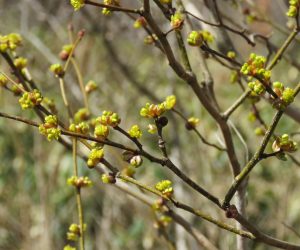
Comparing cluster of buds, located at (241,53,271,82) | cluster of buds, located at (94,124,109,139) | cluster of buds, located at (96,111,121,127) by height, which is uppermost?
cluster of buds, located at (241,53,271,82)

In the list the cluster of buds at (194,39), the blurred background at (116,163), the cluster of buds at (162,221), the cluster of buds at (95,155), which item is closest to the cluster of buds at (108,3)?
the cluster of buds at (194,39)

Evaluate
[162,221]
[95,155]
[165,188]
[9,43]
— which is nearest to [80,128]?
[95,155]

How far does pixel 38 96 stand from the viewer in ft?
3.88

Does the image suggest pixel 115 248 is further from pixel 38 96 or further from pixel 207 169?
pixel 38 96

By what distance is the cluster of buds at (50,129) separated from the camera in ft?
3.52

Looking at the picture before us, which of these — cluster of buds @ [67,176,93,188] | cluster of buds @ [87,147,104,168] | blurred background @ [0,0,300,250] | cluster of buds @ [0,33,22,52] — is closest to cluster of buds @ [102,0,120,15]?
cluster of buds @ [87,147,104,168]

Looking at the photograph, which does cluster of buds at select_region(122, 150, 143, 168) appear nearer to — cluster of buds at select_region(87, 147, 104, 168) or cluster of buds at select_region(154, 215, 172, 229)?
cluster of buds at select_region(87, 147, 104, 168)

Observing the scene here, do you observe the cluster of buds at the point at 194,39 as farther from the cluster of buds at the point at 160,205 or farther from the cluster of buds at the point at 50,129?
the cluster of buds at the point at 160,205

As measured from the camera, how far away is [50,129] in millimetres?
1084

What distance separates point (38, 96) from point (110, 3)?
27 cm

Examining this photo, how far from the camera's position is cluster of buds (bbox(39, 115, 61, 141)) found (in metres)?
1.07

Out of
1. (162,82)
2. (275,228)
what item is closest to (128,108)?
(162,82)

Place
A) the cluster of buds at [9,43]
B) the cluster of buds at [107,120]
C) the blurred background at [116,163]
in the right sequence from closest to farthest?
the cluster of buds at [107,120]
the cluster of buds at [9,43]
the blurred background at [116,163]

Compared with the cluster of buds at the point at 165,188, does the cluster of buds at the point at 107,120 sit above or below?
above
